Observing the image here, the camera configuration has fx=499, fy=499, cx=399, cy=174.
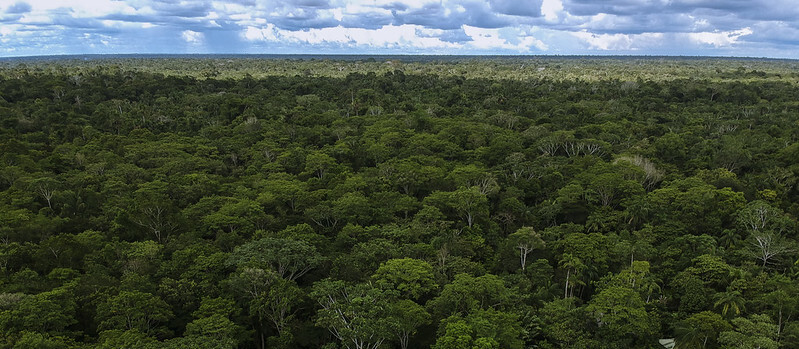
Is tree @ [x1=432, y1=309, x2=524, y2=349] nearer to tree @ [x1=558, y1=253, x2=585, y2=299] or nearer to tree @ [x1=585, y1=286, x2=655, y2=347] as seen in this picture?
tree @ [x1=585, y1=286, x2=655, y2=347]

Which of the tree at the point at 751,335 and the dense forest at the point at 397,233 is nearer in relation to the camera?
the tree at the point at 751,335

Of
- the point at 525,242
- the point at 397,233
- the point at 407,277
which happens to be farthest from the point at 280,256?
the point at 525,242

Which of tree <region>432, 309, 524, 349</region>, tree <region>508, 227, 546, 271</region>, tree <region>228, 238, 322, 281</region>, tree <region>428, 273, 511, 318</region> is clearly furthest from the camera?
tree <region>508, 227, 546, 271</region>

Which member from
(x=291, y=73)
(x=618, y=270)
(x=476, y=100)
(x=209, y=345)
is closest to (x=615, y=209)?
(x=618, y=270)

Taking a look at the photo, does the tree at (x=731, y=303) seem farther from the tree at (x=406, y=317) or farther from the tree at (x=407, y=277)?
the tree at (x=406, y=317)

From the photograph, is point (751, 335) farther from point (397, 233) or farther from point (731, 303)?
point (397, 233)

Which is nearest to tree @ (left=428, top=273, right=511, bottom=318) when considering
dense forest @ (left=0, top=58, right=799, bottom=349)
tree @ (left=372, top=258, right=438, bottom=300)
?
dense forest @ (left=0, top=58, right=799, bottom=349)

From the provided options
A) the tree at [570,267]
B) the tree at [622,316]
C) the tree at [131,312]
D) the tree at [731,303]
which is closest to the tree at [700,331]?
the tree at [622,316]

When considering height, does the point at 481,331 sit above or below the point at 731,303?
above
